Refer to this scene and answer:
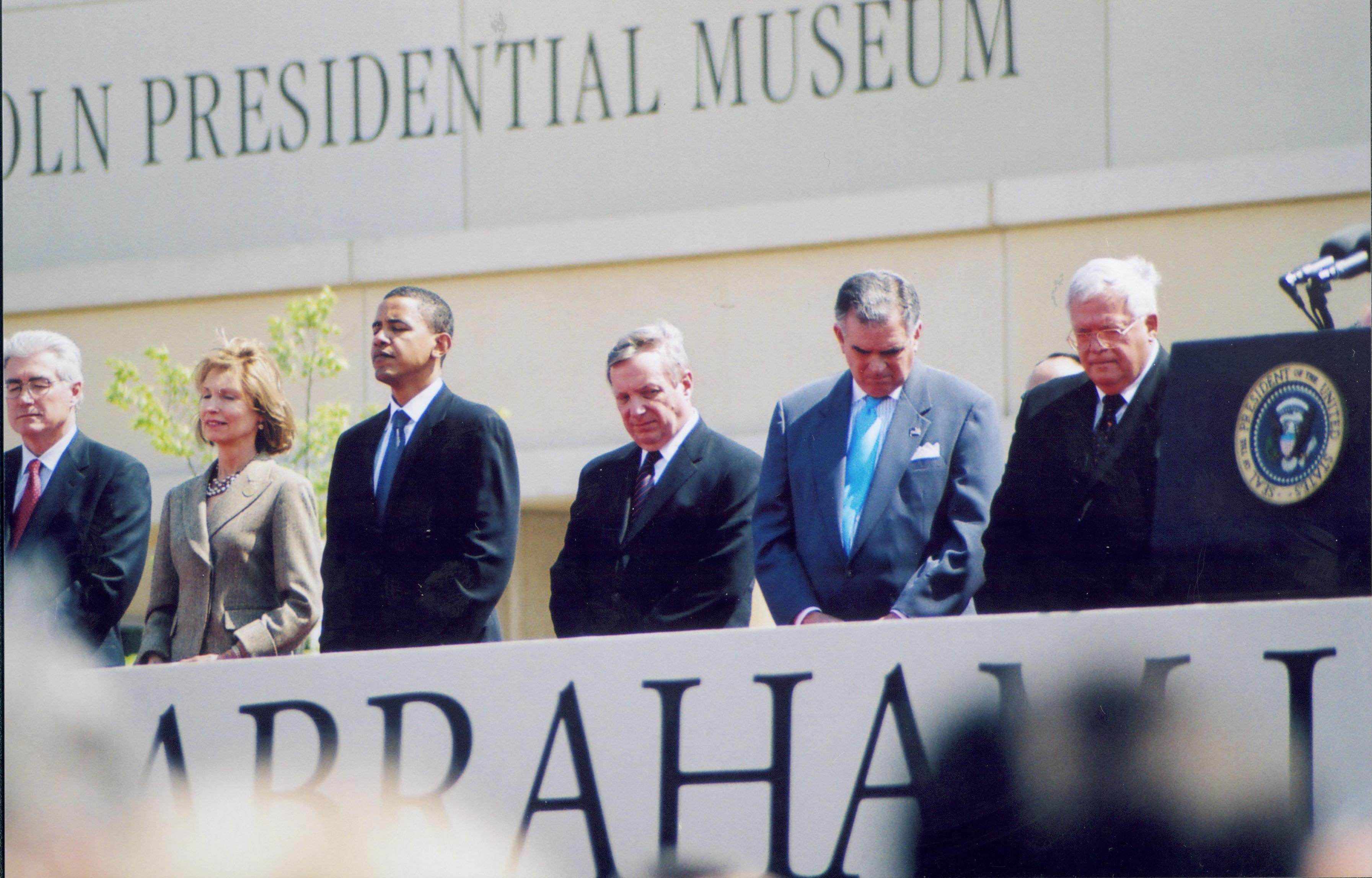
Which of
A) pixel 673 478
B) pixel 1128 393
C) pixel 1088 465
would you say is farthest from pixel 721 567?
pixel 1128 393

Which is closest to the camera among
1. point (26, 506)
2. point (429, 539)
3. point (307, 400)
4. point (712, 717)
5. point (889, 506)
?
point (712, 717)

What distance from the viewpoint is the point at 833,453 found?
3494 millimetres

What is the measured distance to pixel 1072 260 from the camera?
280 inches

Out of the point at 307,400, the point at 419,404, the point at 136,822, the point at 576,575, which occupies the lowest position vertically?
the point at 136,822

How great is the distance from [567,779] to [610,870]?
0.60ft

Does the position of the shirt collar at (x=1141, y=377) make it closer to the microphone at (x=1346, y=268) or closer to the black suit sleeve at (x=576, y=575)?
the microphone at (x=1346, y=268)

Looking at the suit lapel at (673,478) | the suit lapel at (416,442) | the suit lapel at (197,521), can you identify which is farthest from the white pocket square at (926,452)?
the suit lapel at (197,521)

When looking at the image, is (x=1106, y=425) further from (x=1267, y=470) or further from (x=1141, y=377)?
(x=1267, y=470)

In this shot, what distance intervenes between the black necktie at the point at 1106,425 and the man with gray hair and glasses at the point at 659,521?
0.86 m

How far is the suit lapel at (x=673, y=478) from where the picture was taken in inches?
145

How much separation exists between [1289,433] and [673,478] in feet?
4.96

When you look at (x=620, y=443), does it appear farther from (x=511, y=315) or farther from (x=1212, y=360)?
(x=1212, y=360)

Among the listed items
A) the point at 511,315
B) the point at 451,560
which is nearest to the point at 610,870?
the point at 451,560

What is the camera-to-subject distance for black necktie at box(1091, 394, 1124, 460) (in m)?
3.17
